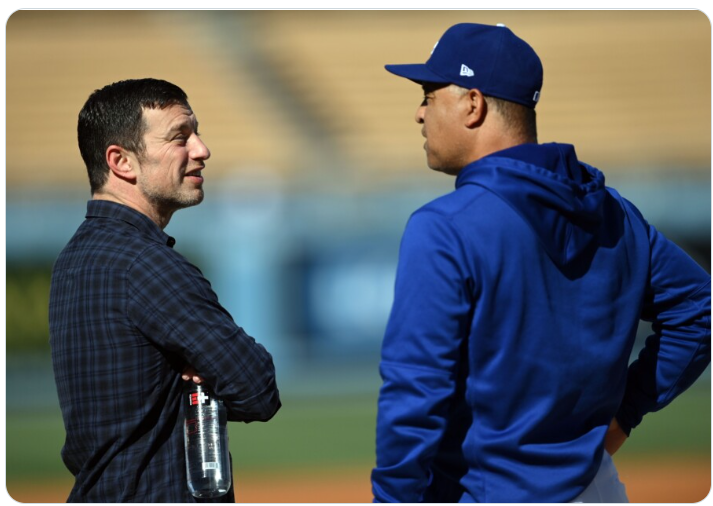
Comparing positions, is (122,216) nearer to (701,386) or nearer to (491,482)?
(491,482)

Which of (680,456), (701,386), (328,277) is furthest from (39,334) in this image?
(701,386)

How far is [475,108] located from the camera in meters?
1.65

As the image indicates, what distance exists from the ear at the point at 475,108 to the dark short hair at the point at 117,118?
0.70 meters

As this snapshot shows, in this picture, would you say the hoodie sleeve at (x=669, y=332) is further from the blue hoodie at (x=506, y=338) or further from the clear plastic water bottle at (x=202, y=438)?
the clear plastic water bottle at (x=202, y=438)

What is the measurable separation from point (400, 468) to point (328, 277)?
6.57 metres

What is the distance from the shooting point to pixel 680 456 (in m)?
6.35

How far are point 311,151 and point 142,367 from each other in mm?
6995

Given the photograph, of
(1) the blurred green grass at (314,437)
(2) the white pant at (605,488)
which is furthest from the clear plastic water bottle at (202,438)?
(1) the blurred green grass at (314,437)

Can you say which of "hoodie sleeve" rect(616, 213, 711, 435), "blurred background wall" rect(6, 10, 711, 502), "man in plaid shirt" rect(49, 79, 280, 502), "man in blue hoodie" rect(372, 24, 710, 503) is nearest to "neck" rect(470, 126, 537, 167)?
"man in blue hoodie" rect(372, 24, 710, 503)

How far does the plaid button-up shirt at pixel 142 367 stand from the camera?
5.64ft

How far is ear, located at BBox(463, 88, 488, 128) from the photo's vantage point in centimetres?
164

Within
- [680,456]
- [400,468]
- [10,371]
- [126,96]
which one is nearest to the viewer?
[400,468]

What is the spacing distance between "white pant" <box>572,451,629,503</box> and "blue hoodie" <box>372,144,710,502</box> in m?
0.03

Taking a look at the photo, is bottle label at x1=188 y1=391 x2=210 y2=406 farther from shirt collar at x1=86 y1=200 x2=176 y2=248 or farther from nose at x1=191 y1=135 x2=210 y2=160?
nose at x1=191 y1=135 x2=210 y2=160
